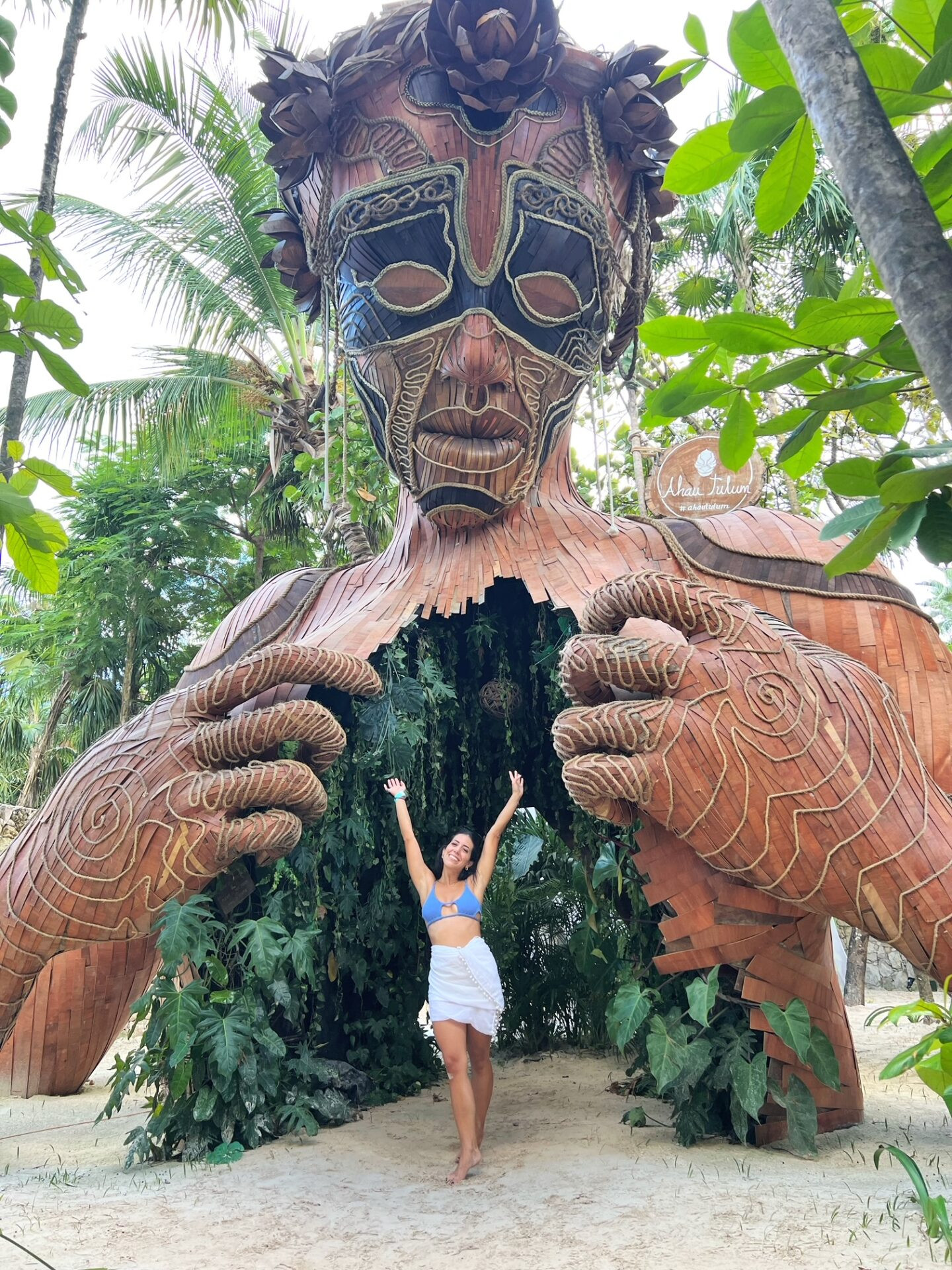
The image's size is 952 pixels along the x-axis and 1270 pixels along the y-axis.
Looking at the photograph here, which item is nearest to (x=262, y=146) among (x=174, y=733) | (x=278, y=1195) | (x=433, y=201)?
(x=433, y=201)

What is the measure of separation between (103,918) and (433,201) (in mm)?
2962

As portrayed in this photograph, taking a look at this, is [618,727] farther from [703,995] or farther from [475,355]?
[475,355]

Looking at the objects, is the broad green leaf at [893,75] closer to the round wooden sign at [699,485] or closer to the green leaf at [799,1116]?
the green leaf at [799,1116]

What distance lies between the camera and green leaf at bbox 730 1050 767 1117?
12.0 ft

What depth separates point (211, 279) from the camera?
10242 mm

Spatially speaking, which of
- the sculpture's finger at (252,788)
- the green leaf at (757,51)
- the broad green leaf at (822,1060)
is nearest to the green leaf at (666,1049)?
the broad green leaf at (822,1060)

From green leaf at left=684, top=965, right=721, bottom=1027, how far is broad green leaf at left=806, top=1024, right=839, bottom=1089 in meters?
0.35

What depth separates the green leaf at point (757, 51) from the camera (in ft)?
4.74

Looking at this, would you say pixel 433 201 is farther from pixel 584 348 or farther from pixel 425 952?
pixel 425 952

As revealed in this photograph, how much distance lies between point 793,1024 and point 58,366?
3.11 m

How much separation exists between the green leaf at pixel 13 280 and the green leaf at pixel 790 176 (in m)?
1.03

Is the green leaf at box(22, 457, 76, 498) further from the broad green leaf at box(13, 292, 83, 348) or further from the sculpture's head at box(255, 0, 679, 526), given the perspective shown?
the sculpture's head at box(255, 0, 679, 526)

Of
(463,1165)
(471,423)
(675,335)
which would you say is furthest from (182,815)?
(675,335)

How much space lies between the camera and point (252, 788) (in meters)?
3.93
